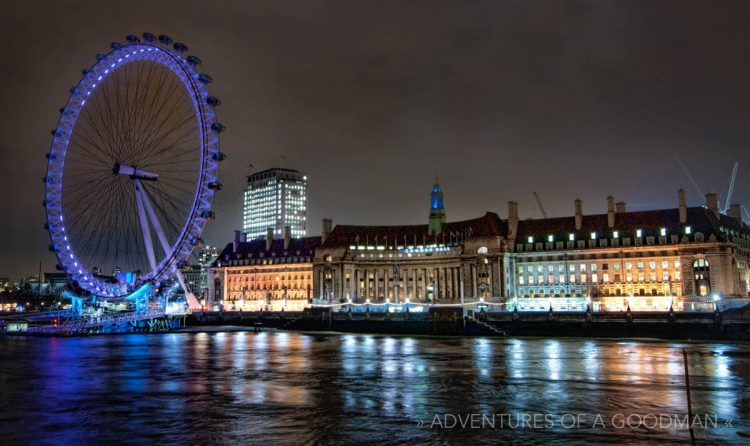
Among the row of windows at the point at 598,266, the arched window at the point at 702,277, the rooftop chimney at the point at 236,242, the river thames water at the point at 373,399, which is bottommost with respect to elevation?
the river thames water at the point at 373,399

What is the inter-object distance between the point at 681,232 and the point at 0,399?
400 ft

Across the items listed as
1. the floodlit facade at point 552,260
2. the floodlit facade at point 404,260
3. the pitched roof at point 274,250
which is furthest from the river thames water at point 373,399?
the pitched roof at point 274,250

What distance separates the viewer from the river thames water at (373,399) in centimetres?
2711

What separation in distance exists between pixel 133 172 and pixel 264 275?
95.7m

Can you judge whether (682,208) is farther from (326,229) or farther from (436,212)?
(326,229)

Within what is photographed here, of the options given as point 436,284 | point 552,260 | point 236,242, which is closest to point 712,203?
point 552,260

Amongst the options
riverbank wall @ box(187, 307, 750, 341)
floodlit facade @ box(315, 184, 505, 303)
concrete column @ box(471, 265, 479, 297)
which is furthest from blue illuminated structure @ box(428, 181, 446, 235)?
riverbank wall @ box(187, 307, 750, 341)

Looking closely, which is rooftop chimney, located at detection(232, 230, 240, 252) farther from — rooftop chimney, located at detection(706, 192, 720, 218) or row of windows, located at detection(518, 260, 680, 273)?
rooftop chimney, located at detection(706, 192, 720, 218)

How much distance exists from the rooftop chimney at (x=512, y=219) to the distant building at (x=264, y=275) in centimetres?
5372

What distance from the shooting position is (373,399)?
36.3 meters

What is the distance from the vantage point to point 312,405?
34250 mm

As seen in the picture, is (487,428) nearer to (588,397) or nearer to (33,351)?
(588,397)

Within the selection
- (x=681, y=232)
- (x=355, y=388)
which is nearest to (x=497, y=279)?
(x=681, y=232)

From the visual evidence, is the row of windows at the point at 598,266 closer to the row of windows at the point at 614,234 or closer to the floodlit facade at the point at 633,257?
the floodlit facade at the point at 633,257
